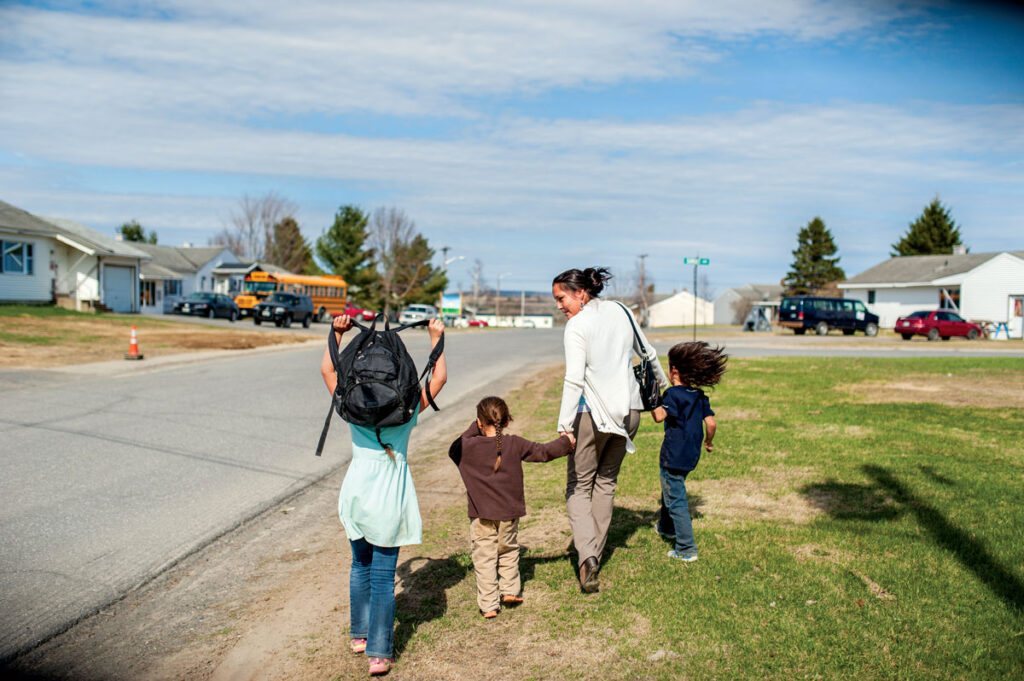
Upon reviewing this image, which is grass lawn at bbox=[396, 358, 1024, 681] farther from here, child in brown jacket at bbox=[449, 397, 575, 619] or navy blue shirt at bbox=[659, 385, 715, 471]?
navy blue shirt at bbox=[659, 385, 715, 471]

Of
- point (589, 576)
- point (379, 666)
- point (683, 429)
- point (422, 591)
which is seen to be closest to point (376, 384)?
point (379, 666)

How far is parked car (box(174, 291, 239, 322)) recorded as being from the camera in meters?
45.0

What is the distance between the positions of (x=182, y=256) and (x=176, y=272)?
451 cm

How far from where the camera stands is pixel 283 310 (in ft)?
136

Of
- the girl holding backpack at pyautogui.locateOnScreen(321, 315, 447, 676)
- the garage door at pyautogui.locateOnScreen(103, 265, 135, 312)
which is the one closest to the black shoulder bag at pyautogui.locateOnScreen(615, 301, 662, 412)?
the girl holding backpack at pyautogui.locateOnScreen(321, 315, 447, 676)

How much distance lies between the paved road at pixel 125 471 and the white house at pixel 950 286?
42482mm

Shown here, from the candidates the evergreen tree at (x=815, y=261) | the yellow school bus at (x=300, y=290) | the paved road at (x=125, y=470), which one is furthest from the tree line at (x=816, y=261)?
the paved road at (x=125, y=470)

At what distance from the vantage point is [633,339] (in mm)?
5078

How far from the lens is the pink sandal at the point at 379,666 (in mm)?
3824

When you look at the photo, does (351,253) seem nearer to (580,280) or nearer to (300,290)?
(300,290)

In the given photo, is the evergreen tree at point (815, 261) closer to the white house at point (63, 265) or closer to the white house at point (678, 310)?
the white house at point (678, 310)

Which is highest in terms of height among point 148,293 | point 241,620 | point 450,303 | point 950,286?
point 950,286

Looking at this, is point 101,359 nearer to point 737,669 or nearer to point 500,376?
point 500,376

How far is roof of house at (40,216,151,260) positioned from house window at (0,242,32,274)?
2.69m
